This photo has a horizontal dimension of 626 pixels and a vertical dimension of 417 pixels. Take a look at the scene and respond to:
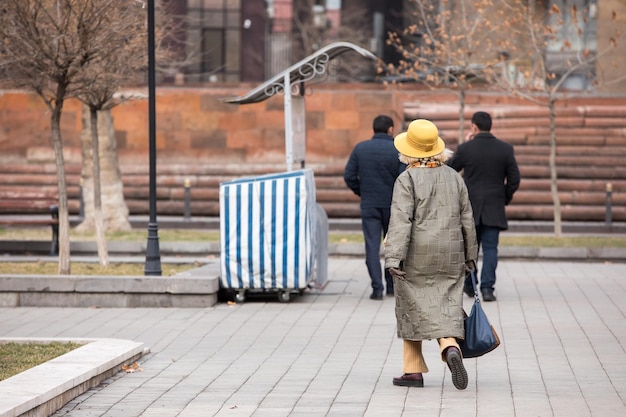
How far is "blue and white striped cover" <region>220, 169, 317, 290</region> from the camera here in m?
13.2

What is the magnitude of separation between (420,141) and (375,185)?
483 cm

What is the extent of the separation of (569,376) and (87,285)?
5.53 meters

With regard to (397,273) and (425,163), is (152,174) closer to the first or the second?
(425,163)

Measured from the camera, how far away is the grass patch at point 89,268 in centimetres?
1493

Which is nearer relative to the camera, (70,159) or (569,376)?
(569,376)

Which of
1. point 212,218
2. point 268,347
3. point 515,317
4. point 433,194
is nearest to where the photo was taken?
point 433,194

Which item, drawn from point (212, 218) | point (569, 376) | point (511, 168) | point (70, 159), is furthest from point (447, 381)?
point (70, 159)

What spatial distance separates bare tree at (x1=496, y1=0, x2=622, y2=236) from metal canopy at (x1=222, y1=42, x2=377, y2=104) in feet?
22.1

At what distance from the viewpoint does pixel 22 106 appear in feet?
98.9

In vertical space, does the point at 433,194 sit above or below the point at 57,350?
above

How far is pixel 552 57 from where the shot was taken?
1768 inches

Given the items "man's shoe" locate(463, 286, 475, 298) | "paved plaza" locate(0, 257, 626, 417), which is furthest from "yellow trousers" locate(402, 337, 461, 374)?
"man's shoe" locate(463, 286, 475, 298)

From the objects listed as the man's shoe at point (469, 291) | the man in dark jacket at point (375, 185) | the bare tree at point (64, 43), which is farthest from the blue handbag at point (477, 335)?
the bare tree at point (64, 43)

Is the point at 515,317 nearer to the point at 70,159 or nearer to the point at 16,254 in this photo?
the point at 16,254
